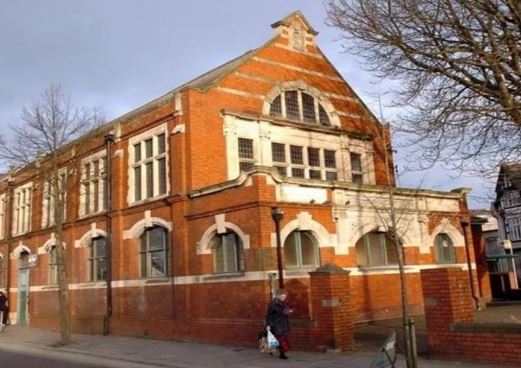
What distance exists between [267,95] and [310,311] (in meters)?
9.49

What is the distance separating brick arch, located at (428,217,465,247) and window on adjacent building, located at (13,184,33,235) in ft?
67.6

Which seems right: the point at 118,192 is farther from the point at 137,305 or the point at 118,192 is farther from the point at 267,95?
the point at 267,95

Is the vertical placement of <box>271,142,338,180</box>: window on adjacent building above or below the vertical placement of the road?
above

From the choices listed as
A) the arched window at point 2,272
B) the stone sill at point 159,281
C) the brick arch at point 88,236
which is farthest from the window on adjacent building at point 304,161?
the arched window at point 2,272

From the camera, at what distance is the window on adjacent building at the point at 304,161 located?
21234mm

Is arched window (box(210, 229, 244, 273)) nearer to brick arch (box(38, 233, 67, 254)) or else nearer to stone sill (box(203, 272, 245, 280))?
stone sill (box(203, 272, 245, 280))

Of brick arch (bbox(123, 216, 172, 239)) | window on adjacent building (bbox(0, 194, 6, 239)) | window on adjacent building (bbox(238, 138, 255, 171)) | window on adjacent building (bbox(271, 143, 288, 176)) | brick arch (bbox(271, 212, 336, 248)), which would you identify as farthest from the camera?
window on adjacent building (bbox(0, 194, 6, 239))

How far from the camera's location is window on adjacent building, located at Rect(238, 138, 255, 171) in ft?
67.1

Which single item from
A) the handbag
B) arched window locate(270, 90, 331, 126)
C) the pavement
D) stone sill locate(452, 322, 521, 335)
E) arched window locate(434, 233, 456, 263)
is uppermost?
arched window locate(270, 90, 331, 126)

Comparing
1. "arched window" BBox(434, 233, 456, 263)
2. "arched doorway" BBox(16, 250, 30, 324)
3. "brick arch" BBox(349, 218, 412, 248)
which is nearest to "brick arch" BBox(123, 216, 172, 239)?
"brick arch" BBox(349, 218, 412, 248)

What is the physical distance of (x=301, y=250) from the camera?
671 inches

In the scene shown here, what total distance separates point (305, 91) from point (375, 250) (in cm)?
755

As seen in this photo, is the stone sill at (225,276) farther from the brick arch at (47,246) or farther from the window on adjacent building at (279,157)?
the brick arch at (47,246)

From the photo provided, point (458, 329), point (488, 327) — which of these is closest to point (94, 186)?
point (458, 329)
